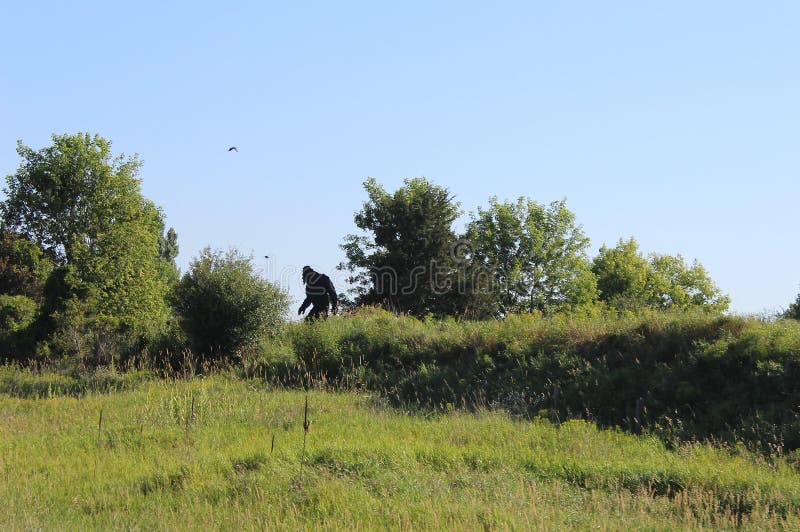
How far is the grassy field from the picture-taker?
24.0 feet

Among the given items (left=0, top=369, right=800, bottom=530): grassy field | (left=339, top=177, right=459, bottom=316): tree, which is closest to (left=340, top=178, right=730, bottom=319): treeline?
(left=339, top=177, right=459, bottom=316): tree

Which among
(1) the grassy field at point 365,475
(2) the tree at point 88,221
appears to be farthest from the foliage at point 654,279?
(1) the grassy field at point 365,475

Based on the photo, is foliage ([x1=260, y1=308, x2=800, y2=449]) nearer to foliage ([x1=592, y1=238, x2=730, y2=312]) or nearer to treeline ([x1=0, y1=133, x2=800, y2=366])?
treeline ([x1=0, y1=133, x2=800, y2=366])

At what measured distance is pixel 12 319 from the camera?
85.4ft

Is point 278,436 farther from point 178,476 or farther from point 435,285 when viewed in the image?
point 435,285

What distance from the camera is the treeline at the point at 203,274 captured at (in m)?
20.4

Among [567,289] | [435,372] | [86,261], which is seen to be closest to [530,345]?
[435,372]

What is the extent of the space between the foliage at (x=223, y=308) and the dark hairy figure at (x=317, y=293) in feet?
6.62

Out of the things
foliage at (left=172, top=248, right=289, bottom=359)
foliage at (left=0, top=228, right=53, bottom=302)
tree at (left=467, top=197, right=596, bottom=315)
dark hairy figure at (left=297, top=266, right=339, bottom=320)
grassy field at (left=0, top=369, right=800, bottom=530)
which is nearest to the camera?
grassy field at (left=0, top=369, right=800, bottom=530)

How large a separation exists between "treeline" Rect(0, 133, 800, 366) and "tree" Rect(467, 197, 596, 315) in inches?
4.3

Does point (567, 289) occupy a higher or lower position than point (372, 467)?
higher

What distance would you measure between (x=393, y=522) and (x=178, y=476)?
3.36m

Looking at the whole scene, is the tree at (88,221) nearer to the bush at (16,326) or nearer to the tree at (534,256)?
the bush at (16,326)

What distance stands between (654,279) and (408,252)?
30.0m
